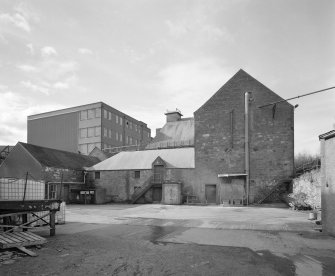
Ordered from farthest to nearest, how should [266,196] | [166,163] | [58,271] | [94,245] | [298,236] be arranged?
[166,163] < [266,196] < [298,236] < [94,245] < [58,271]

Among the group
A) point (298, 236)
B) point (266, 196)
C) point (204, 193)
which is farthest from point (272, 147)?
point (298, 236)

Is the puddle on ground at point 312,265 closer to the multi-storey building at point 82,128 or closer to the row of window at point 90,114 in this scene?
the multi-storey building at point 82,128

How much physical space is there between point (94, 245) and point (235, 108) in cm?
2416

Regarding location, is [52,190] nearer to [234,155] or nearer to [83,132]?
[234,155]

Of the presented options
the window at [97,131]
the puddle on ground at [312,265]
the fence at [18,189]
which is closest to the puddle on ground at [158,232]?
the puddle on ground at [312,265]

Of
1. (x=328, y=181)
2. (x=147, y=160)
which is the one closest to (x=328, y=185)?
(x=328, y=181)

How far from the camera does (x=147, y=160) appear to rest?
3828cm

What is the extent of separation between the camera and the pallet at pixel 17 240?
29.4 feet

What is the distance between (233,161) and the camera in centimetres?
3108

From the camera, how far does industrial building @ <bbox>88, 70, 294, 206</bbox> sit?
29703 mm

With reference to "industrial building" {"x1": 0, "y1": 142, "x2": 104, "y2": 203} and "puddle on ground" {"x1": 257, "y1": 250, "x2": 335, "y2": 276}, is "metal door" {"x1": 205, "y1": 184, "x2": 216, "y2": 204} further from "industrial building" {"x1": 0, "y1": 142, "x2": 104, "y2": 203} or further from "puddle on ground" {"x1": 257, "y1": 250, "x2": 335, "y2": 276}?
"puddle on ground" {"x1": 257, "y1": 250, "x2": 335, "y2": 276}

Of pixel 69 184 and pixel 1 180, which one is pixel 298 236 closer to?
pixel 1 180

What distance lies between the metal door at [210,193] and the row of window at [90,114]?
1380 inches

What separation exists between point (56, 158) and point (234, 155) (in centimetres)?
2094
